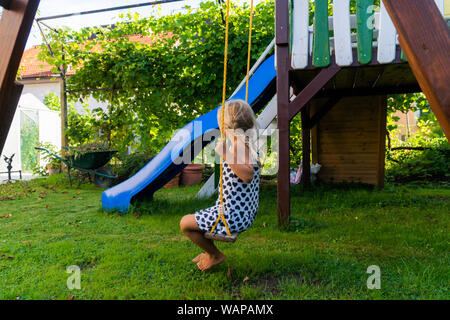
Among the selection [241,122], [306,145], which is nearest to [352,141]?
[306,145]

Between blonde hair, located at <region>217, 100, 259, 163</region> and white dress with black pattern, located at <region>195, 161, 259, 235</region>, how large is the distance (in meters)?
0.20

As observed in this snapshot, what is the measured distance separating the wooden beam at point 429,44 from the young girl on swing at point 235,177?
121cm

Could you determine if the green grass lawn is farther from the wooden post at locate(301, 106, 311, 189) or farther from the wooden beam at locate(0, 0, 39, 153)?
the wooden beam at locate(0, 0, 39, 153)

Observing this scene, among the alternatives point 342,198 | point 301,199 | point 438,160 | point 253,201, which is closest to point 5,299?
point 253,201

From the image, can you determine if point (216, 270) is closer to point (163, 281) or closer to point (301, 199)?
point (163, 281)

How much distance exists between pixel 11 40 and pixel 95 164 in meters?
6.10

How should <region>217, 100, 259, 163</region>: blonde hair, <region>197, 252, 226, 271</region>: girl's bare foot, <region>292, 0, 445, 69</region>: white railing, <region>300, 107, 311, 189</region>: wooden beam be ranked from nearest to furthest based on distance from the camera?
1. <region>217, 100, 259, 163</region>: blonde hair
2. <region>197, 252, 226, 271</region>: girl's bare foot
3. <region>292, 0, 445, 69</region>: white railing
4. <region>300, 107, 311, 189</region>: wooden beam

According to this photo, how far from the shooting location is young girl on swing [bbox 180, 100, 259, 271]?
7.28ft

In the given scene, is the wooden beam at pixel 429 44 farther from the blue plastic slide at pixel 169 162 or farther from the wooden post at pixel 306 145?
the wooden post at pixel 306 145

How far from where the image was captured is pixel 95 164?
715 centimetres

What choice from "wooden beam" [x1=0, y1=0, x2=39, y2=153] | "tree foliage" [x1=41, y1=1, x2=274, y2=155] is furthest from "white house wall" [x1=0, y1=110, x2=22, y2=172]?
"wooden beam" [x1=0, y1=0, x2=39, y2=153]

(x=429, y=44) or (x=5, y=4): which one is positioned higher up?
(x=5, y=4)

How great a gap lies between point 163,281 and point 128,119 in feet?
20.2

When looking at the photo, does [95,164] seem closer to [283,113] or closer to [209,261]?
[283,113]
